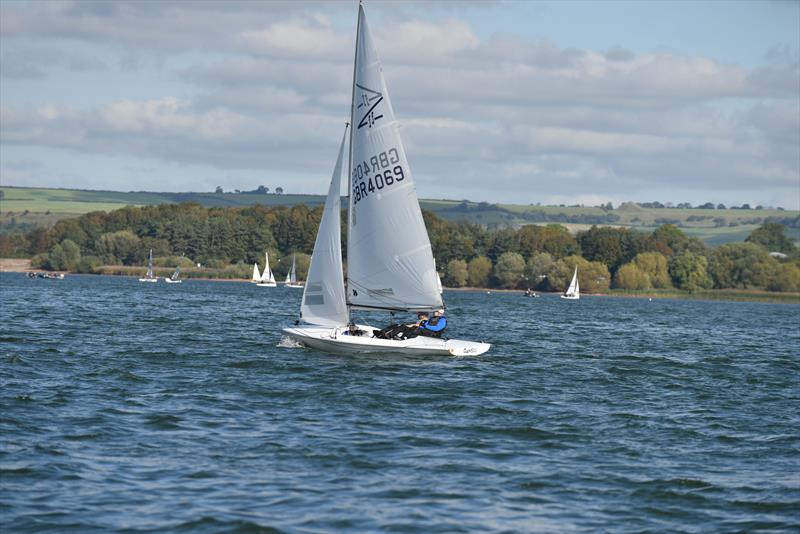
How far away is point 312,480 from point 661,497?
629cm

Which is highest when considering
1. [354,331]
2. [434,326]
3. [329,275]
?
[329,275]

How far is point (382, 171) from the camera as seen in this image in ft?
136

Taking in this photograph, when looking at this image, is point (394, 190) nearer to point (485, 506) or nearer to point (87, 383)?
point (87, 383)

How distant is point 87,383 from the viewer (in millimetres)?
33688

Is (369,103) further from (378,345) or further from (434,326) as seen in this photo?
(378,345)

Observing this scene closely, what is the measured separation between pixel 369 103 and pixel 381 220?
4.11m

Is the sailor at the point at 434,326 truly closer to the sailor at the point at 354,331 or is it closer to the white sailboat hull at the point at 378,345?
the white sailboat hull at the point at 378,345

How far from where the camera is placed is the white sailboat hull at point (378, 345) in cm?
3984

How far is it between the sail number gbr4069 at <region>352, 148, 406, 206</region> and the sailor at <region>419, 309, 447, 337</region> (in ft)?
16.1

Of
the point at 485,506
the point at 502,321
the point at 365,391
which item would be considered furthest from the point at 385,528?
the point at 502,321

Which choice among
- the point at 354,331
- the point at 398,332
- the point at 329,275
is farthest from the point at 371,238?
the point at 398,332

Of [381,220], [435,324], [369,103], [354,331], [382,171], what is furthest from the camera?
[381,220]

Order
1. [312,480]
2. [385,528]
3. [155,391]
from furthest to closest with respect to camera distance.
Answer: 1. [155,391]
2. [312,480]
3. [385,528]

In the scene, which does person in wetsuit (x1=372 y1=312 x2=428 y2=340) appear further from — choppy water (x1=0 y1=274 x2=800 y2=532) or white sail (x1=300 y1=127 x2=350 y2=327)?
white sail (x1=300 y1=127 x2=350 y2=327)
